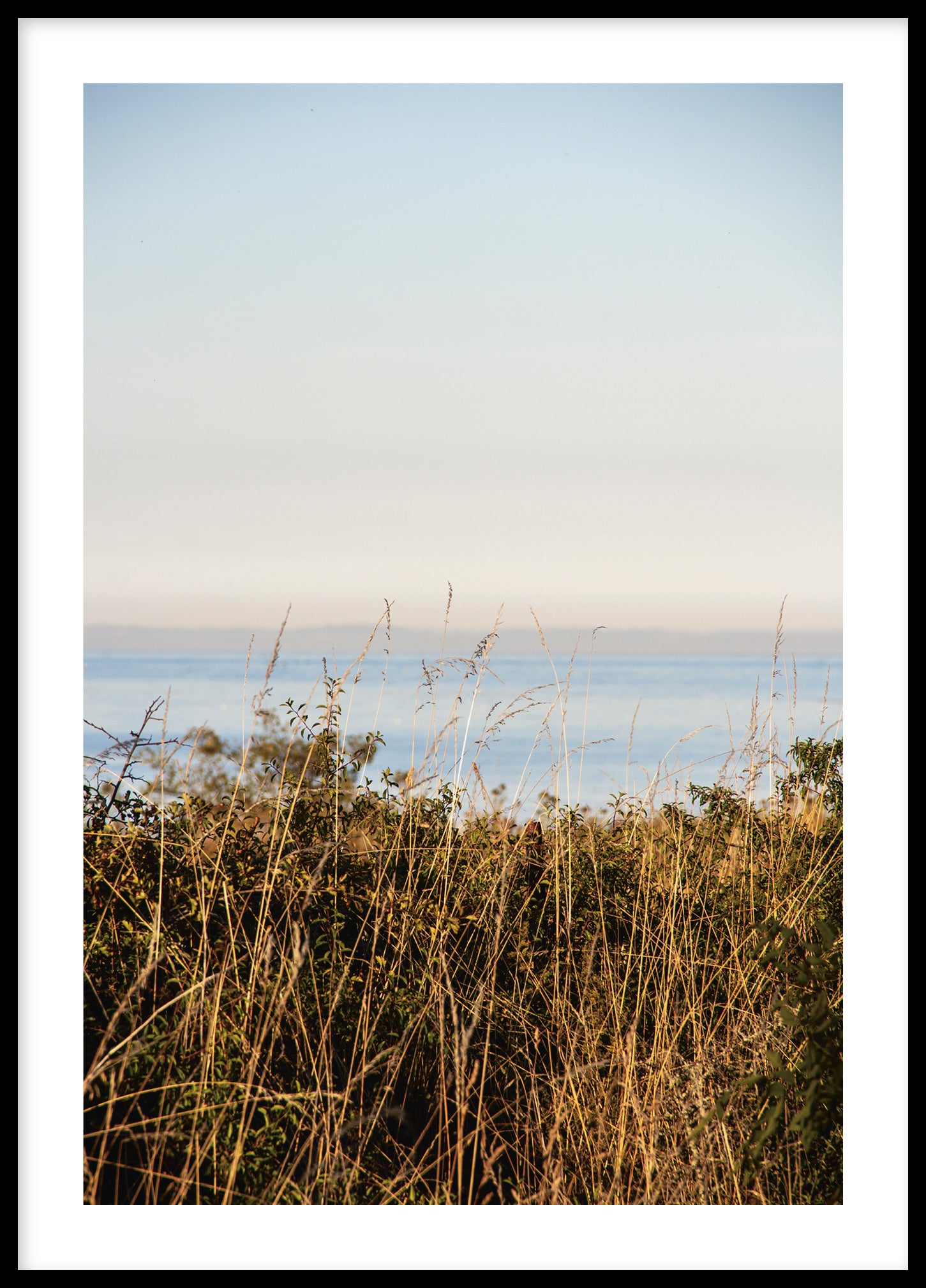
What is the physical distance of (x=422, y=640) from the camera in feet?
69.5

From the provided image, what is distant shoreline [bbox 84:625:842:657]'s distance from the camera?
6.70m

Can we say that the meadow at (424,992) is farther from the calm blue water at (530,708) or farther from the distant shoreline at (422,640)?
the distant shoreline at (422,640)

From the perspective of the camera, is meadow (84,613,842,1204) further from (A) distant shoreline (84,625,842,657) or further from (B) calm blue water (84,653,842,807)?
(A) distant shoreline (84,625,842,657)

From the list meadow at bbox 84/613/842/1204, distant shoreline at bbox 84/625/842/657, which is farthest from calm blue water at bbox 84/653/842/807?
distant shoreline at bbox 84/625/842/657

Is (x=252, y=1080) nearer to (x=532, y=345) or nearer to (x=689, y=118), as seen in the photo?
(x=689, y=118)

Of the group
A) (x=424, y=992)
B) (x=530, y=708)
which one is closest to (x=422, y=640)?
(x=530, y=708)

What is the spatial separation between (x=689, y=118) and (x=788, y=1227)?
9.30 feet

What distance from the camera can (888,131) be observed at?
185cm

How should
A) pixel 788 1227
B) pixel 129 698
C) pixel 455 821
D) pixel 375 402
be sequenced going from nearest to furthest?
1. pixel 788 1227
2. pixel 455 821
3. pixel 375 402
4. pixel 129 698

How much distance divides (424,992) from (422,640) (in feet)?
63.2

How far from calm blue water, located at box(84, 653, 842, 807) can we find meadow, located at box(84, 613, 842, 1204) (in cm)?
9

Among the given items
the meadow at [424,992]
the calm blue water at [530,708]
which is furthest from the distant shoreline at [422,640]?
the meadow at [424,992]

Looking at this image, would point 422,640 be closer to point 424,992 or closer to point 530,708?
point 530,708
